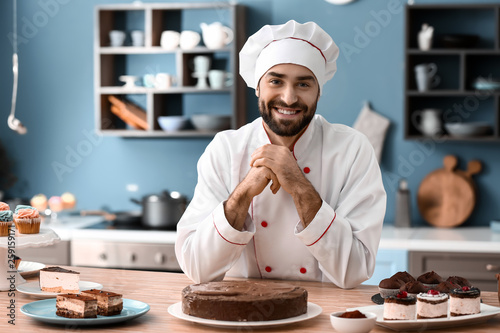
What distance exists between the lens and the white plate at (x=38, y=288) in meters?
1.84

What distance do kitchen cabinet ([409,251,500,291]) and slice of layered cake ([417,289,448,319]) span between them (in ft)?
7.15

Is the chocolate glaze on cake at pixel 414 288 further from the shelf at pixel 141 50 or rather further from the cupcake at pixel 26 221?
the shelf at pixel 141 50

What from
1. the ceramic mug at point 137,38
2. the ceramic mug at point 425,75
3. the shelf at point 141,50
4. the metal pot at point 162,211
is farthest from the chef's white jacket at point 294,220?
the ceramic mug at point 137,38

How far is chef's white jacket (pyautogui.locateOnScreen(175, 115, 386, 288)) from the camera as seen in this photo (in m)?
1.98

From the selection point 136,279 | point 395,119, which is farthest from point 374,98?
point 136,279

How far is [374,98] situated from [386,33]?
40 centimetres

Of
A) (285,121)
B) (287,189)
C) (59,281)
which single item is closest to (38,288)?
(59,281)

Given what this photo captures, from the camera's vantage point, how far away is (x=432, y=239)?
12.2ft

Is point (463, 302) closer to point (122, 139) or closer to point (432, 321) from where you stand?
point (432, 321)

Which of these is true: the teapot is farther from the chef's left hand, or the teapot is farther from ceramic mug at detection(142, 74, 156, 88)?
the chef's left hand

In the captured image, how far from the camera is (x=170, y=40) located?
14.1 ft

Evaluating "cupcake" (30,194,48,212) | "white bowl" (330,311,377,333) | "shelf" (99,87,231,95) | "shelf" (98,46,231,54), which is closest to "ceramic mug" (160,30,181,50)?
"shelf" (98,46,231,54)

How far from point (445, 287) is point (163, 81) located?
294 cm

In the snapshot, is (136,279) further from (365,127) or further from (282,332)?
(365,127)
